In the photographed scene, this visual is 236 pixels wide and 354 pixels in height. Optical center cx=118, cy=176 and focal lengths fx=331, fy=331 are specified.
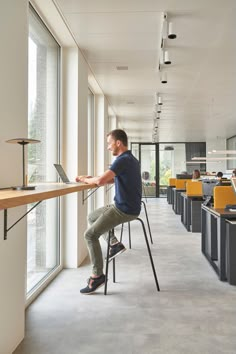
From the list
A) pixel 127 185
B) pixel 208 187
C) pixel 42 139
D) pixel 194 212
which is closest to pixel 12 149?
pixel 127 185

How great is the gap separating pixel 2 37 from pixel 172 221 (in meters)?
6.38

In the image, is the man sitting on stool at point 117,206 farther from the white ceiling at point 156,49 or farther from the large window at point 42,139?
the white ceiling at point 156,49

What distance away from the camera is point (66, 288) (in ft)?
10.2

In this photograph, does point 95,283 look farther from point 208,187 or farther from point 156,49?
point 156,49

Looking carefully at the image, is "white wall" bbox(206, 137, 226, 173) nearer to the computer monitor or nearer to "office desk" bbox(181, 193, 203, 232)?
"office desk" bbox(181, 193, 203, 232)

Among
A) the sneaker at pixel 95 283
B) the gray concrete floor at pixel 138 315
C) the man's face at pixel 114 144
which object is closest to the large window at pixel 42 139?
the gray concrete floor at pixel 138 315

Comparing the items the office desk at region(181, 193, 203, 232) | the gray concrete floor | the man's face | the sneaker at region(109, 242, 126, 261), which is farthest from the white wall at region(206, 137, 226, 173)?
the sneaker at region(109, 242, 126, 261)

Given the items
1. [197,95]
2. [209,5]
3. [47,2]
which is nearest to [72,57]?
[47,2]

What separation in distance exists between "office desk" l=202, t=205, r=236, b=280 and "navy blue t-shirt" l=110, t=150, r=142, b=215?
3.12 ft

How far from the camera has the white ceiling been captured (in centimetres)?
307

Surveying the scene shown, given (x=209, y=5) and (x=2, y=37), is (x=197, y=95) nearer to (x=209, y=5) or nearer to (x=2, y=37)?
(x=209, y=5)

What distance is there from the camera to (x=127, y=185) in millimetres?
2789

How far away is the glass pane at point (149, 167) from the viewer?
15297mm

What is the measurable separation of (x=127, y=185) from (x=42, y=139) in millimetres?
1124
